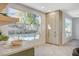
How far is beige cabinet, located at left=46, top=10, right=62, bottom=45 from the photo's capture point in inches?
68.4

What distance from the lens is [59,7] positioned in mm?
1689

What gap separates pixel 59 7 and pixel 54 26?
0.32m

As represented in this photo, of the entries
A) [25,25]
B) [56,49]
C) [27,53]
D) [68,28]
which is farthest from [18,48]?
[68,28]

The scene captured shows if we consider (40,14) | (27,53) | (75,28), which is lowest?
(27,53)

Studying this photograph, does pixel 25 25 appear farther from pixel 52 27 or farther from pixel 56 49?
pixel 56 49

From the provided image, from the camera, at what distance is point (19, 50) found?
1.71m

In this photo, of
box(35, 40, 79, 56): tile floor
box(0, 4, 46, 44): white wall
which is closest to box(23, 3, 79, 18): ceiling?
box(0, 4, 46, 44): white wall

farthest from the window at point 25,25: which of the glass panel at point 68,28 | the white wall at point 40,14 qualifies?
the glass panel at point 68,28

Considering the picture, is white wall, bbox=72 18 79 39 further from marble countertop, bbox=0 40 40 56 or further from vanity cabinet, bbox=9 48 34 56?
vanity cabinet, bbox=9 48 34 56

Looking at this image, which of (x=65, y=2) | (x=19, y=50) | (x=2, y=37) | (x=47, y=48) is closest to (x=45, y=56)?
(x=47, y=48)

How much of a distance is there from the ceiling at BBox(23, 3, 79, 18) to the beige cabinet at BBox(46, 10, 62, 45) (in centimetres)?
8

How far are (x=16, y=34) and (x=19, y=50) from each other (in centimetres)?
27

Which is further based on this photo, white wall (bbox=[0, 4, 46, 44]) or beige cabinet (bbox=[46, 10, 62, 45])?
beige cabinet (bbox=[46, 10, 62, 45])

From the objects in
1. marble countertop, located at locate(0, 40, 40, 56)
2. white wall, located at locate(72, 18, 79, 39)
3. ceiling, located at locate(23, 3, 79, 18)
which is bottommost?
marble countertop, located at locate(0, 40, 40, 56)
